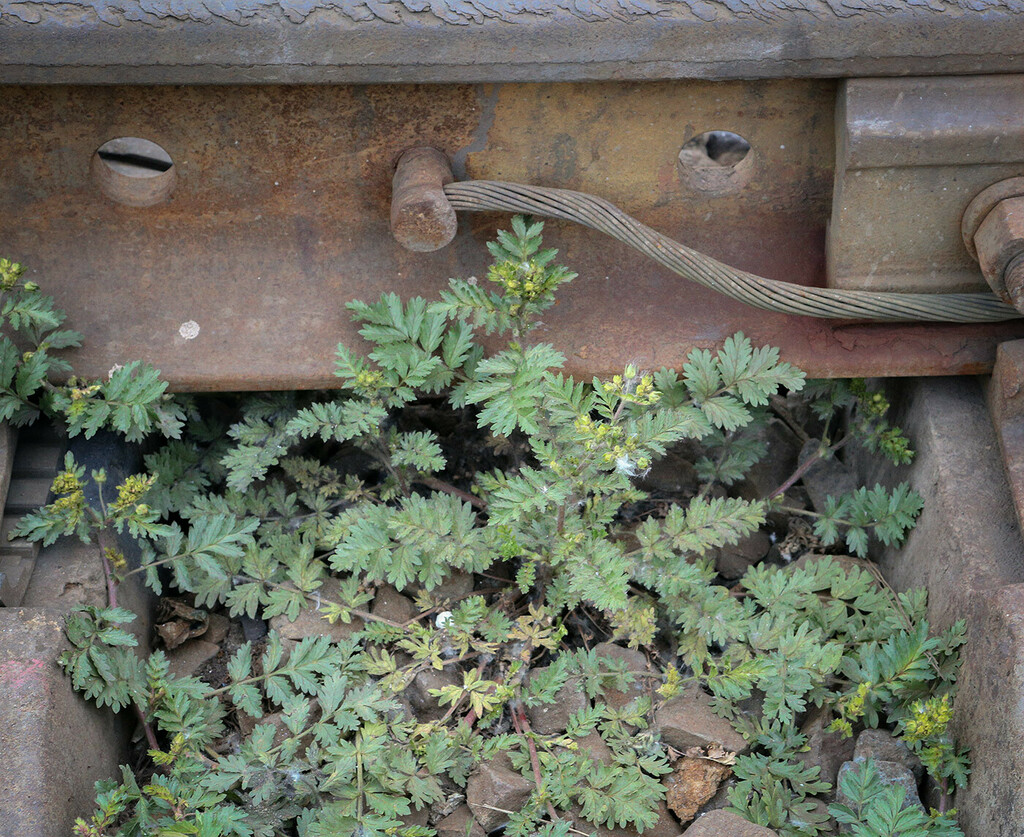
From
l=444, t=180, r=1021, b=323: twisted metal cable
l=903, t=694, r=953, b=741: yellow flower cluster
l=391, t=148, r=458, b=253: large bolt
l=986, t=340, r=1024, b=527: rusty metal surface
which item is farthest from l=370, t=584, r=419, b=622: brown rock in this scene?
l=986, t=340, r=1024, b=527: rusty metal surface

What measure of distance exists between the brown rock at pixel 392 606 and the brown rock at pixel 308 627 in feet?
0.21

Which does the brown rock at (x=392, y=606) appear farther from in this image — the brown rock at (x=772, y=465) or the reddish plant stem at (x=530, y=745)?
the brown rock at (x=772, y=465)

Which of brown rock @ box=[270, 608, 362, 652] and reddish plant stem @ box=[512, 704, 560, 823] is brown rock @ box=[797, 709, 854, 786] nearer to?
reddish plant stem @ box=[512, 704, 560, 823]

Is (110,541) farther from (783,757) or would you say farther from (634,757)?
(783,757)

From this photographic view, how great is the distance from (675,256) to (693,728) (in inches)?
45.1

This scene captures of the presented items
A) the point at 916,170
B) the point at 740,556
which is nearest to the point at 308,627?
the point at 740,556

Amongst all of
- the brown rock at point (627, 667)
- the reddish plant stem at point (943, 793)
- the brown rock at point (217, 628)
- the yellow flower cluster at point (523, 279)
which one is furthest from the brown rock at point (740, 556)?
the brown rock at point (217, 628)

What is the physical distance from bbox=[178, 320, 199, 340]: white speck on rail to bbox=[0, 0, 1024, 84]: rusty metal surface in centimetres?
67

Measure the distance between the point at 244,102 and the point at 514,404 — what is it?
1030 mm

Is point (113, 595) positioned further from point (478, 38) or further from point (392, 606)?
point (478, 38)

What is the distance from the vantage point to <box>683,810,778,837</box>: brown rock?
83.0 inches

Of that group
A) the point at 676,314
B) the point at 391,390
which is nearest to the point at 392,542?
the point at 391,390

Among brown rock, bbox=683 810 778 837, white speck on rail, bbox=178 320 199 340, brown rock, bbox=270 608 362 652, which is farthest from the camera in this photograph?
white speck on rail, bbox=178 320 199 340

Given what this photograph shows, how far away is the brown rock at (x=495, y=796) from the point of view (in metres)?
2.22
